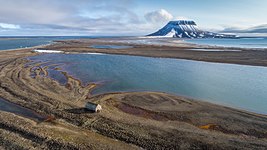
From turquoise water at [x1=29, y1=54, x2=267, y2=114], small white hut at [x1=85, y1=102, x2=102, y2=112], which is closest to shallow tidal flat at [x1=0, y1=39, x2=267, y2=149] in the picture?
small white hut at [x1=85, y1=102, x2=102, y2=112]

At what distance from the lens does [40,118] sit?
16.8m

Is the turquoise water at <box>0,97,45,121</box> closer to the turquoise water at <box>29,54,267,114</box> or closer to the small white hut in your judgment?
the small white hut

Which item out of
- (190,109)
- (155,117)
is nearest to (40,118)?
(155,117)

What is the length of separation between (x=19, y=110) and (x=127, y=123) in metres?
9.25

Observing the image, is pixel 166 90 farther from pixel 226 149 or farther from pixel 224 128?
pixel 226 149

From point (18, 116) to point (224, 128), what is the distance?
15210mm

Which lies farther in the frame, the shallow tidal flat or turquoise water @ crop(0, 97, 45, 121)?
turquoise water @ crop(0, 97, 45, 121)

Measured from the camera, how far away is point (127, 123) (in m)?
16.0

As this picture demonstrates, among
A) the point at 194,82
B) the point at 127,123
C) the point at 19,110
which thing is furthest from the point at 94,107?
the point at 194,82

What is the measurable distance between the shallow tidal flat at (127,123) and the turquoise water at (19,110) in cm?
45

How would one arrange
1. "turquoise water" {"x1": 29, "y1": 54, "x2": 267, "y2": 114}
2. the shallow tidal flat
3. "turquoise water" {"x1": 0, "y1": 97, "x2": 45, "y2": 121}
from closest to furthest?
the shallow tidal flat
"turquoise water" {"x1": 0, "y1": 97, "x2": 45, "y2": 121}
"turquoise water" {"x1": 29, "y1": 54, "x2": 267, "y2": 114}

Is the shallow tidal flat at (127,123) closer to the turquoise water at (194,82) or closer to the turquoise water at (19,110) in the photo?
the turquoise water at (19,110)

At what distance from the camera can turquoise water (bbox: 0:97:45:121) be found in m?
17.1

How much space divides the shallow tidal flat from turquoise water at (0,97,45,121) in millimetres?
455
